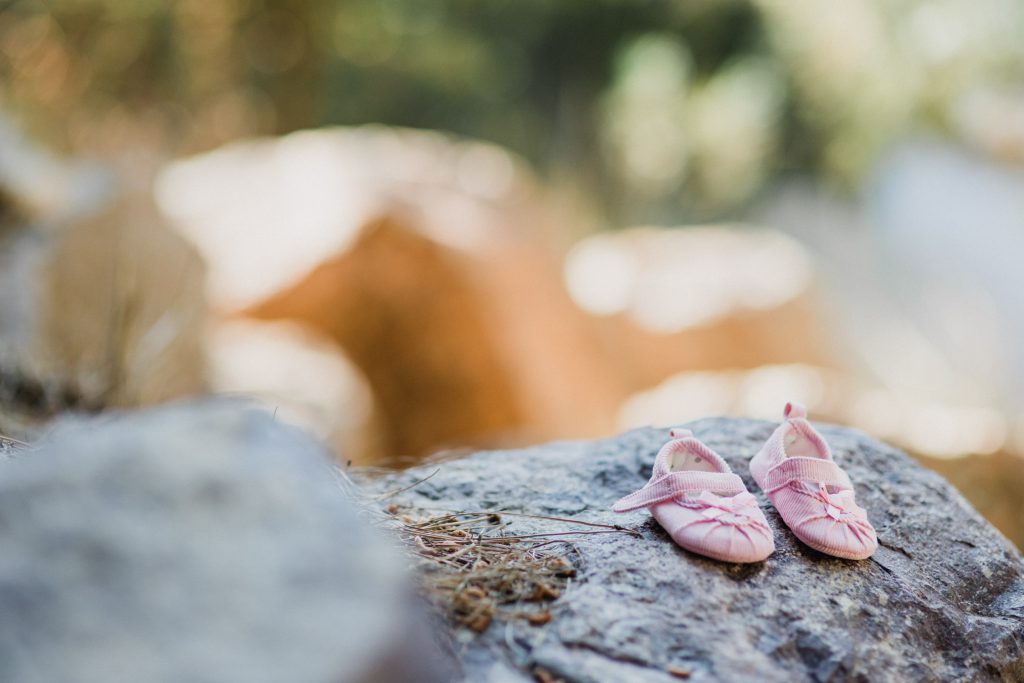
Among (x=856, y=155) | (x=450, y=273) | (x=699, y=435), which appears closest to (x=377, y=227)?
(x=450, y=273)

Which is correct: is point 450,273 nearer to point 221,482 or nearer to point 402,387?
point 402,387

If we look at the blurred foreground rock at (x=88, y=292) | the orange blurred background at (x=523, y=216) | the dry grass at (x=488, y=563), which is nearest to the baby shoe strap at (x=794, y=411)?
the dry grass at (x=488, y=563)

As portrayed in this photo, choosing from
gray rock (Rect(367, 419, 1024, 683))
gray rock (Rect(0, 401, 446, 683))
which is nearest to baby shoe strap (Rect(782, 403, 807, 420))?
gray rock (Rect(367, 419, 1024, 683))

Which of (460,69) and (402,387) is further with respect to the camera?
(460,69)

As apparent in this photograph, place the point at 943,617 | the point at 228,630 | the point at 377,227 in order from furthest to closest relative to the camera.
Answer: the point at 377,227 < the point at 943,617 < the point at 228,630

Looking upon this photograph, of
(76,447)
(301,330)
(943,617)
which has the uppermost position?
(76,447)

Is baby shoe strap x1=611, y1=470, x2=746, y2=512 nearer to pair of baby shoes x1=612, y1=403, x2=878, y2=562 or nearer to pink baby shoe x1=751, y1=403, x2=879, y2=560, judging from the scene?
pair of baby shoes x1=612, y1=403, x2=878, y2=562
